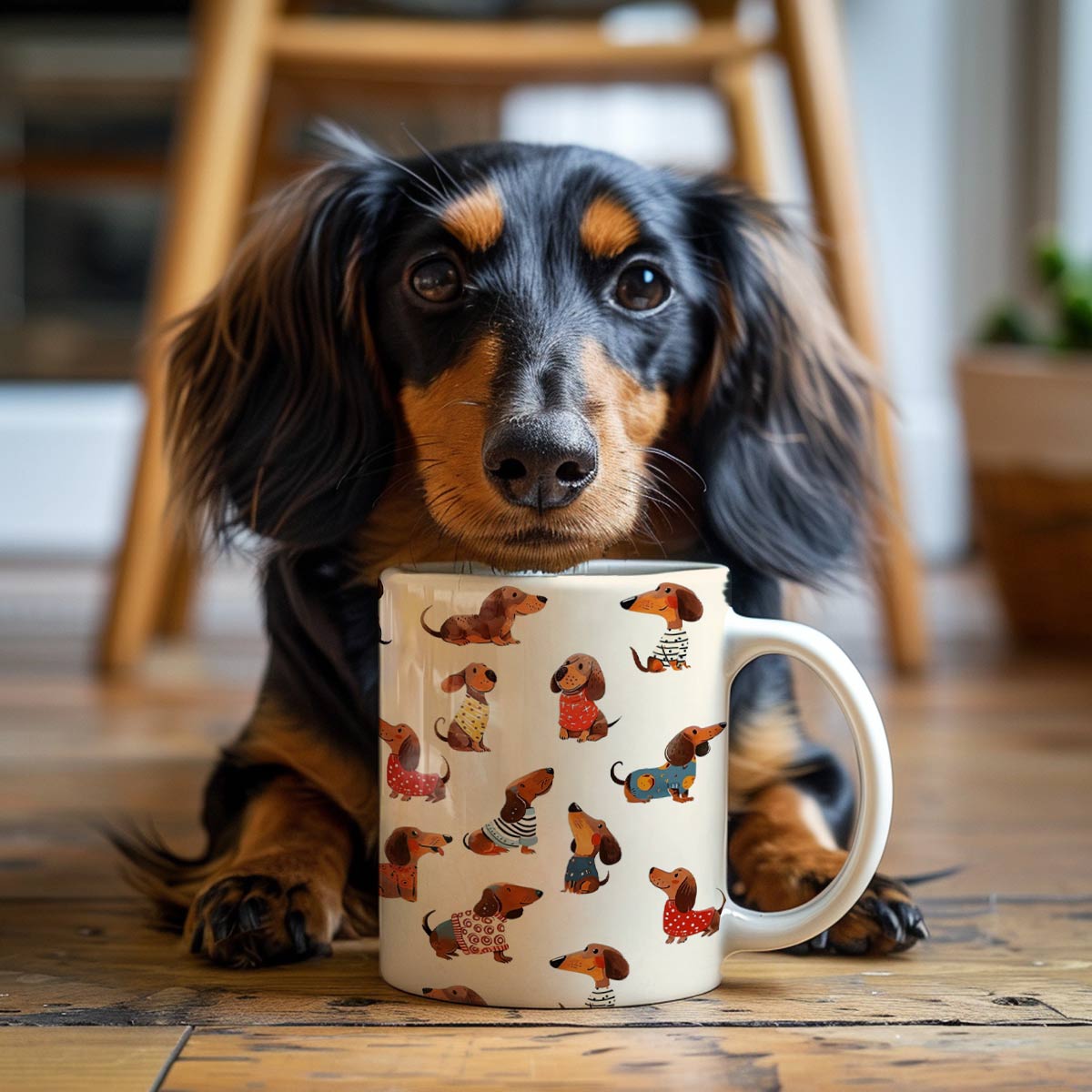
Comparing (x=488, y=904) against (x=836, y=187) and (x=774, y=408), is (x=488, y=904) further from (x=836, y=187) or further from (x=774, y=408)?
(x=836, y=187)

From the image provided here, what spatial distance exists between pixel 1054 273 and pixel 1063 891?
4.39 feet

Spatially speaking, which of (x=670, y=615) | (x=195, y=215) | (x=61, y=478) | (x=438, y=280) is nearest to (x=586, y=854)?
(x=670, y=615)

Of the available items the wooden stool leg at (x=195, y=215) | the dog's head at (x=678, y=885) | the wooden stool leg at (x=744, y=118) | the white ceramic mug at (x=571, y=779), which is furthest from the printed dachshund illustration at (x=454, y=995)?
the wooden stool leg at (x=744, y=118)

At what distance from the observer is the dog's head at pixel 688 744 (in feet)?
2.23

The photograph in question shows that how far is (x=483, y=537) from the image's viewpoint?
78 cm

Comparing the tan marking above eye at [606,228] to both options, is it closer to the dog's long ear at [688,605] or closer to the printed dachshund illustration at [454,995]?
the dog's long ear at [688,605]

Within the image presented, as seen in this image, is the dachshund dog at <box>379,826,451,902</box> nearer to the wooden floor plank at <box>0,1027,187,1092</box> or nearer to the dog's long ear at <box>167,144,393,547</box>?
the wooden floor plank at <box>0,1027,187,1092</box>

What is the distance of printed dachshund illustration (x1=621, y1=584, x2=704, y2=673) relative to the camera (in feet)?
2.18

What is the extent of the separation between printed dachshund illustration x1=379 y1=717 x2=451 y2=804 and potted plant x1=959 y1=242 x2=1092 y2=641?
1.43 metres

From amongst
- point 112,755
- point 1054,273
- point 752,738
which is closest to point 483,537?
point 752,738

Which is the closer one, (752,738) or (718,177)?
(752,738)

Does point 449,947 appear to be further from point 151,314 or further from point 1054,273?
point 1054,273

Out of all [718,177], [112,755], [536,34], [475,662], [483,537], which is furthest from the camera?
[536,34]

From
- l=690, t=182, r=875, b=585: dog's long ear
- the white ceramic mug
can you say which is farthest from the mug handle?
l=690, t=182, r=875, b=585: dog's long ear
